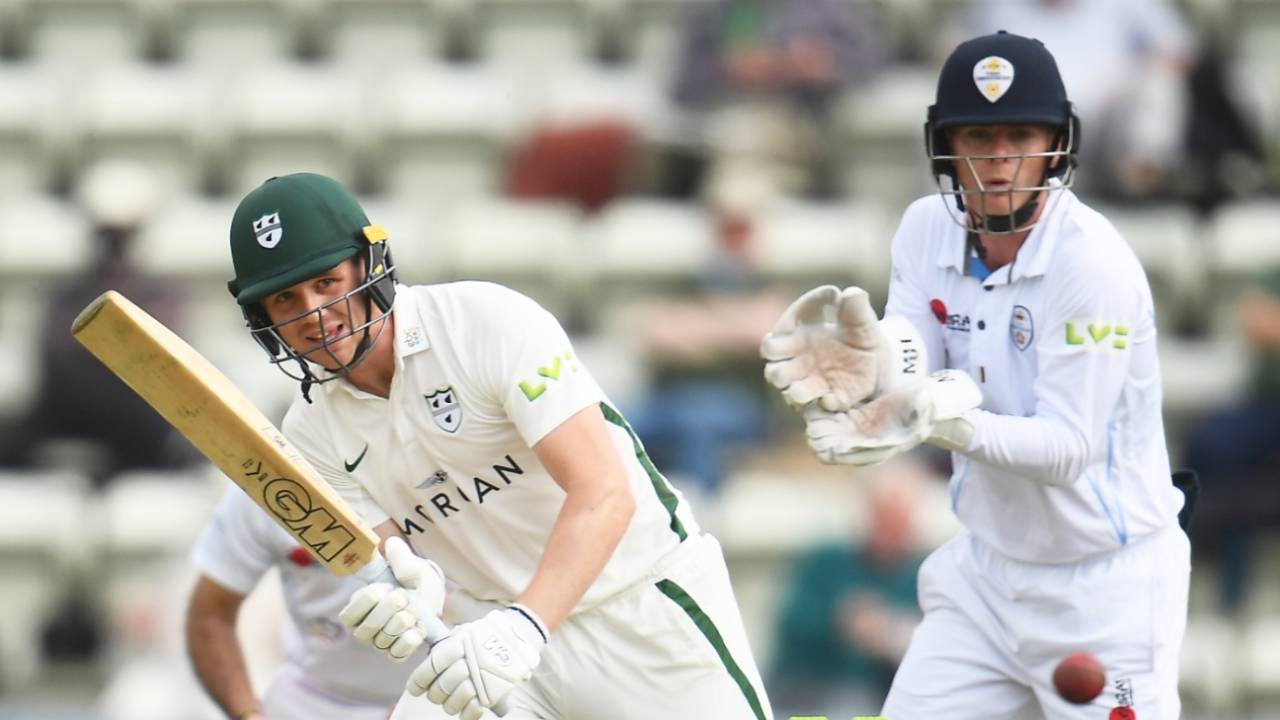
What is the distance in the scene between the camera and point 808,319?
3.72 metres

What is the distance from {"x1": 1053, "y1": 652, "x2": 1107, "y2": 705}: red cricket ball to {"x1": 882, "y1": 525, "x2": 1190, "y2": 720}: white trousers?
0.02m

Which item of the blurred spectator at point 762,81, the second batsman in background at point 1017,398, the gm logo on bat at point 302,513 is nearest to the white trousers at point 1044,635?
the second batsman in background at point 1017,398

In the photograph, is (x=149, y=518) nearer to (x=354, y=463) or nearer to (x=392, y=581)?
(x=354, y=463)

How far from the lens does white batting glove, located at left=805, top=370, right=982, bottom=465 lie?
3.58 metres

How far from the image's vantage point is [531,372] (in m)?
3.50

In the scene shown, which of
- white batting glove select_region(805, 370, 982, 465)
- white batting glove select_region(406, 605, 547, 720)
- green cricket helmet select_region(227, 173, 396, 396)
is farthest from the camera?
white batting glove select_region(805, 370, 982, 465)

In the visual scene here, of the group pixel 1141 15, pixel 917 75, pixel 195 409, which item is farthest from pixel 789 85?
pixel 195 409

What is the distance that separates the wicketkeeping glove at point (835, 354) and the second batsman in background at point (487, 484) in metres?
0.31

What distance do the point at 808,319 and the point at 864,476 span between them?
9.86 ft

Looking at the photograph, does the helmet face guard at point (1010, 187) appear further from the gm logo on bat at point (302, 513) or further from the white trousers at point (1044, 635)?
the gm logo on bat at point (302, 513)

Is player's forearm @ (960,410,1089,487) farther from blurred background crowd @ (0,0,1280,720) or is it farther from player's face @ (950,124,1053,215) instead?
blurred background crowd @ (0,0,1280,720)

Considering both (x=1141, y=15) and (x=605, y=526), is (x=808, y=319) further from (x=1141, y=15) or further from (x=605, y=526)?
(x=1141, y=15)

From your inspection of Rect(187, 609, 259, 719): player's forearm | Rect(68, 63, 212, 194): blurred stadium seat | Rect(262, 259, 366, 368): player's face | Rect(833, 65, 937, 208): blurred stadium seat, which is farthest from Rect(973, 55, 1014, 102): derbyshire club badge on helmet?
Rect(68, 63, 212, 194): blurred stadium seat

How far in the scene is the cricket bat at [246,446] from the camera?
10.8 ft
